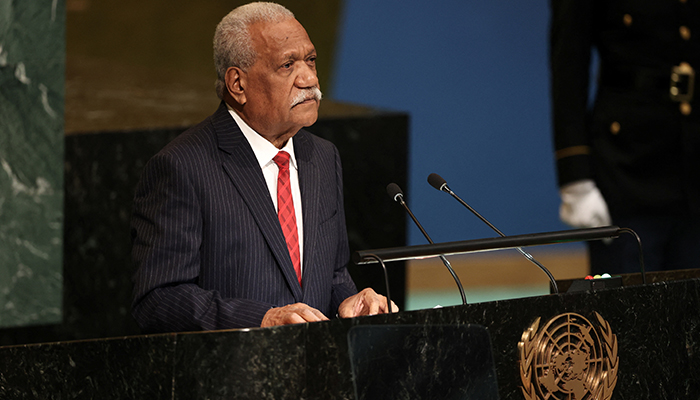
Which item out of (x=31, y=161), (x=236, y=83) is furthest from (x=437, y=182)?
(x=31, y=161)

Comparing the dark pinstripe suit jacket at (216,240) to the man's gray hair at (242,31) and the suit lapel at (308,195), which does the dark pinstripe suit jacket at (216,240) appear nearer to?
the suit lapel at (308,195)

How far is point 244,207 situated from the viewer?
2.04 m

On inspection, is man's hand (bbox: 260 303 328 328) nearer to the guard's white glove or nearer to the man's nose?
the man's nose

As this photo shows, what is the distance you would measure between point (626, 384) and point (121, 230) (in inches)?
101

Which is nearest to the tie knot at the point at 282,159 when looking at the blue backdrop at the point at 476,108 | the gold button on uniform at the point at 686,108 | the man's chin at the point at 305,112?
the man's chin at the point at 305,112

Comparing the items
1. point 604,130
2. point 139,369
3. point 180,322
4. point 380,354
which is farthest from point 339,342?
point 604,130

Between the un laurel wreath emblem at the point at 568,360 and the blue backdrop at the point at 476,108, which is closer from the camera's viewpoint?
the un laurel wreath emblem at the point at 568,360

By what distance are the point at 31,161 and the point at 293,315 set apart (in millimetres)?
2421

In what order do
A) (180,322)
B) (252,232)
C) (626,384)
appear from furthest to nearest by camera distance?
(252,232), (180,322), (626,384)

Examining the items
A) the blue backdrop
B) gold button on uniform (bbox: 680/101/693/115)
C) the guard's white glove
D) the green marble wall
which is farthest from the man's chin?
the blue backdrop

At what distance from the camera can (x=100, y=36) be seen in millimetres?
4129

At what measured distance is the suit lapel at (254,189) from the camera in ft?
6.68

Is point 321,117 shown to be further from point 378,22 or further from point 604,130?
point 378,22

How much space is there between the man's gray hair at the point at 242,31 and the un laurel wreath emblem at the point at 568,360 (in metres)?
0.98
